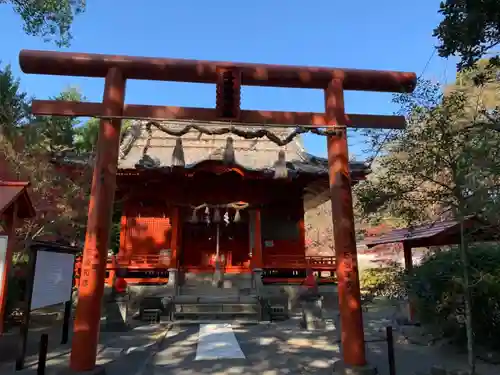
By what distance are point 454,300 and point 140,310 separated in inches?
356

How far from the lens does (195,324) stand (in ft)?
36.8

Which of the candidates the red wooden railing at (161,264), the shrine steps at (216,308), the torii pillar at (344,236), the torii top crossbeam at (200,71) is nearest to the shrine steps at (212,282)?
the red wooden railing at (161,264)

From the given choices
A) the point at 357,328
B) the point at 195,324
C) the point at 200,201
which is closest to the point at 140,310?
the point at 195,324

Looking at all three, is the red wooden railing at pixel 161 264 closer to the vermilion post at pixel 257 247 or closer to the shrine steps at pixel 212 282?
the vermilion post at pixel 257 247

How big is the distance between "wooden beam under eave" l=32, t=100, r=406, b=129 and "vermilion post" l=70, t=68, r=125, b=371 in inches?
11.4

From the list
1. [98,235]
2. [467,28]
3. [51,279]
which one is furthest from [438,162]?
[51,279]

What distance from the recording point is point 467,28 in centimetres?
482

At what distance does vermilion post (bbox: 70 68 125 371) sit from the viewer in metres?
5.54

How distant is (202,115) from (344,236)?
312 centimetres

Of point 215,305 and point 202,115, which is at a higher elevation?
point 202,115

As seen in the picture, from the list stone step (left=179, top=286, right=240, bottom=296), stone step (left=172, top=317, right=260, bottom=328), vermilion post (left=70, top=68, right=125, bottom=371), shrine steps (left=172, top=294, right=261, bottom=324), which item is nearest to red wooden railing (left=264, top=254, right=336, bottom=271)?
stone step (left=179, top=286, right=240, bottom=296)

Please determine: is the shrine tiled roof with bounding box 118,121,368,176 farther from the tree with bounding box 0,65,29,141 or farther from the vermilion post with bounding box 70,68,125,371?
the vermilion post with bounding box 70,68,125,371

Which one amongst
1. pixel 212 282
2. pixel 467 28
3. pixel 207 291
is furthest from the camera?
pixel 212 282

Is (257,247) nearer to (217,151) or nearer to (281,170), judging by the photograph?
(217,151)
